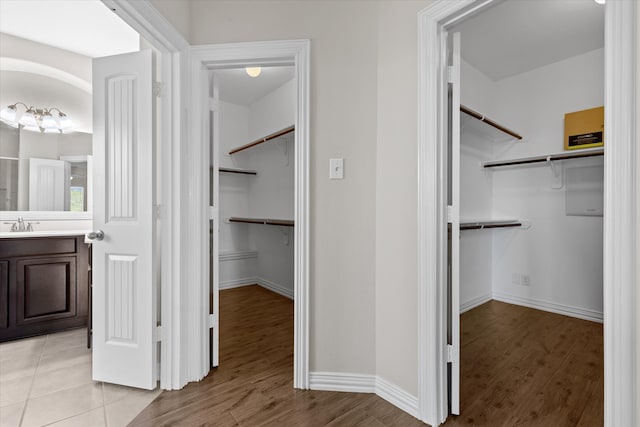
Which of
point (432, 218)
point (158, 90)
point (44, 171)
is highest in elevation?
point (158, 90)

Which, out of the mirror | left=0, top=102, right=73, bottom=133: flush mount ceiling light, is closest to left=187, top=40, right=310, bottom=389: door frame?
the mirror

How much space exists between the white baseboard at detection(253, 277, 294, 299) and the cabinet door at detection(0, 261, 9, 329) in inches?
100

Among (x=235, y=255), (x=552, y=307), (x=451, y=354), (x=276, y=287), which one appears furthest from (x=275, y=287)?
(x=552, y=307)

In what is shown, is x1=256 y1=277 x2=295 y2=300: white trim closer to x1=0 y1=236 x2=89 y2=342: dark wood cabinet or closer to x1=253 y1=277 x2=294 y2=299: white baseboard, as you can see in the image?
x1=253 y1=277 x2=294 y2=299: white baseboard

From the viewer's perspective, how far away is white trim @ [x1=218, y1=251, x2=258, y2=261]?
431 cm

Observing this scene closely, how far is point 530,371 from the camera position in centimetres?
213

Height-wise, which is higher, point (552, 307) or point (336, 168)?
point (336, 168)

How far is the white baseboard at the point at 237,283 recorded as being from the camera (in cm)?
428

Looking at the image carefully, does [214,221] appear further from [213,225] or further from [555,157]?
[555,157]

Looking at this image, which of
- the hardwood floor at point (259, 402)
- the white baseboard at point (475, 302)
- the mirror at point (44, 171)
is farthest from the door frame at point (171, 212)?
the white baseboard at point (475, 302)

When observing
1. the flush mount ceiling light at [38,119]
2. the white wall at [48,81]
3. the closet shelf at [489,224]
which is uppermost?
the white wall at [48,81]

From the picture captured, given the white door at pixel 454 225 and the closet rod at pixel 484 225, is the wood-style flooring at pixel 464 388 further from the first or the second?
the closet rod at pixel 484 225

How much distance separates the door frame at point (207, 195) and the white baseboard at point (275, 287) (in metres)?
1.89
